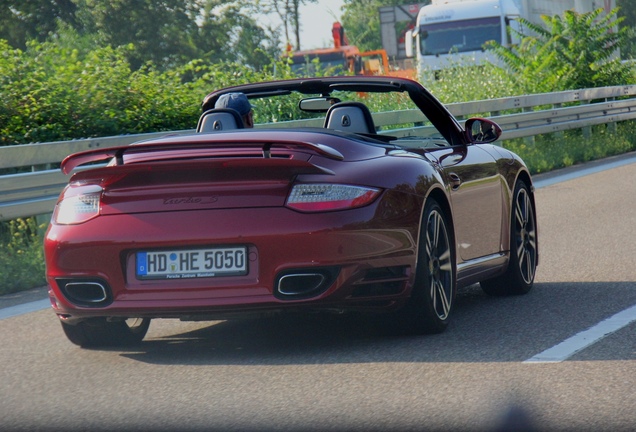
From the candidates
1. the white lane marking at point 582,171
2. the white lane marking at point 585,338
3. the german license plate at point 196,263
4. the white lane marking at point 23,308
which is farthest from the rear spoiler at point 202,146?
the white lane marking at point 582,171

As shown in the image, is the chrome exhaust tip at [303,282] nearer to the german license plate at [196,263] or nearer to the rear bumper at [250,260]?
the rear bumper at [250,260]

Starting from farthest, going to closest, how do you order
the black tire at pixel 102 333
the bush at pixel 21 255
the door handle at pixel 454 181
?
the bush at pixel 21 255
the door handle at pixel 454 181
the black tire at pixel 102 333

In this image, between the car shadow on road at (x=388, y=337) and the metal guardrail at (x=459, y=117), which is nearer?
the car shadow on road at (x=388, y=337)

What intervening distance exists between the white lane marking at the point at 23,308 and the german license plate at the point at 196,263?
2.30m

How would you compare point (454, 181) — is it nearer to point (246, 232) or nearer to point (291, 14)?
point (246, 232)

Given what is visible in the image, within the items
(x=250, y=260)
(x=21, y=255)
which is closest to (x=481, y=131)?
(x=250, y=260)

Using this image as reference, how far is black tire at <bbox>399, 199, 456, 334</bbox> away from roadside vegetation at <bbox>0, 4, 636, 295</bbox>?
141 inches

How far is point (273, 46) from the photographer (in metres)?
74.8

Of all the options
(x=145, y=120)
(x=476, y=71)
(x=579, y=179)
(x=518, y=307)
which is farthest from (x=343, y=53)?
(x=518, y=307)

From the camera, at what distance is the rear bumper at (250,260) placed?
18.8ft

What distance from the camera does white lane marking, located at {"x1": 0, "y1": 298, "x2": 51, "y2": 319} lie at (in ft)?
25.9

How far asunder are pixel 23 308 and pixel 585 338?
11.8 ft

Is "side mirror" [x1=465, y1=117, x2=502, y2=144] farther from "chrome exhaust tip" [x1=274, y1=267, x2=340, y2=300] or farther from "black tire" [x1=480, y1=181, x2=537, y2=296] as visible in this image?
"chrome exhaust tip" [x1=274, y1=267, x2=340, y2=300]

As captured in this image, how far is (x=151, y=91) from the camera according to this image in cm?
1478
